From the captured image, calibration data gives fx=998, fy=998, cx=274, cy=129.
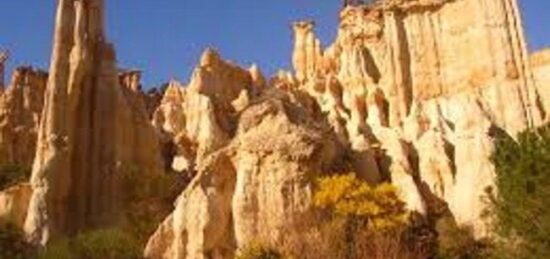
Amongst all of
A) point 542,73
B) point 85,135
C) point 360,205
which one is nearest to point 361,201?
point 360,205

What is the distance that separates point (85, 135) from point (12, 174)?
11357 millimetres

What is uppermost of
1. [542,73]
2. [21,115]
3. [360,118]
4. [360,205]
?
[21,115]

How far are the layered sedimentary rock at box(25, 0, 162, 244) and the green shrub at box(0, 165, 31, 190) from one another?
844cm

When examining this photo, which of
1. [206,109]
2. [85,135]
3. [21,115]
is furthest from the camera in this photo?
[21,115]

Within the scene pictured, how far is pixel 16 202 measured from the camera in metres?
46.0

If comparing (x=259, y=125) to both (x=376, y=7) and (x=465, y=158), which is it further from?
(x=376, y=7)

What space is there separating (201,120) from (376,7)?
54.6ft

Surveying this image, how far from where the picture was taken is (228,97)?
2480 inches

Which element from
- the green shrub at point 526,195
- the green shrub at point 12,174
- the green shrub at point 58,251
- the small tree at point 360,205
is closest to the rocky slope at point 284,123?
the small tree at point 360,205

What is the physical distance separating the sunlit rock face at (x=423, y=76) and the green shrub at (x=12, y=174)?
1817 centimetres

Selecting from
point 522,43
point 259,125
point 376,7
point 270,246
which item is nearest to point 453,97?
point 522,43

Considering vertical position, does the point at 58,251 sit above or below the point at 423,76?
below

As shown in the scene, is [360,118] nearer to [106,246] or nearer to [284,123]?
[284,123]

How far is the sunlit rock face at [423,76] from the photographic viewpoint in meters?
52.7
